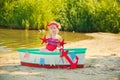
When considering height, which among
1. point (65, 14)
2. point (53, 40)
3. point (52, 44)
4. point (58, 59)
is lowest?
point (58, 59)

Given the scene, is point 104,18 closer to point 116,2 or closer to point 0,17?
point 116,2

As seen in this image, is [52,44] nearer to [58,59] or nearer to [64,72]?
[58,59]

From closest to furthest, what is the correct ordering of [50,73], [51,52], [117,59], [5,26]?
1. [50,73]
2. [51,52]
3. [117,59]
4. [5,26]

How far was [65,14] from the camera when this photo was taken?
1184 inches

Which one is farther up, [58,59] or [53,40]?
[53,40]

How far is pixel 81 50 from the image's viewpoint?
440 inches

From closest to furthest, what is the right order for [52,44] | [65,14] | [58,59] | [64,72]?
[64,72], [58,59], [52,44], [65,14]

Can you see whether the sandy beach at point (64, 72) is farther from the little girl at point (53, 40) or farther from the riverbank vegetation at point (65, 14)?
the riverbank vegetation at point (65, 14)

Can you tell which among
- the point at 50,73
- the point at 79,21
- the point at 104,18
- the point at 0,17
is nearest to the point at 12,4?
the point at 0,17

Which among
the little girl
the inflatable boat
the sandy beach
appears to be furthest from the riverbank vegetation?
the inflatable boat

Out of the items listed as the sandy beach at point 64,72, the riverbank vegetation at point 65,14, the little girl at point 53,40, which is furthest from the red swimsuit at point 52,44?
the riverbank vegetation at point 65,14

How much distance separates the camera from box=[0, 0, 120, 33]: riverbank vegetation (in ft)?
93.6

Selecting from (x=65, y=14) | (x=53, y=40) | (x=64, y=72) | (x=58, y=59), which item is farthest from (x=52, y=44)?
(x=65, y=14)

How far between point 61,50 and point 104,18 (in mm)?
19465
